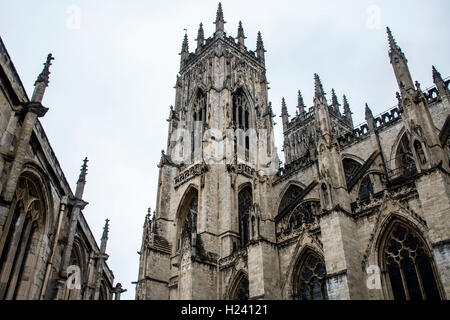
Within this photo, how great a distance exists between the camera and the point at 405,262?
13391mm

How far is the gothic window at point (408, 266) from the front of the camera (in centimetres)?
1277

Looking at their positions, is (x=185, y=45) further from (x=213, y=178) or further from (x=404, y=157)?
(x=404, y=157)

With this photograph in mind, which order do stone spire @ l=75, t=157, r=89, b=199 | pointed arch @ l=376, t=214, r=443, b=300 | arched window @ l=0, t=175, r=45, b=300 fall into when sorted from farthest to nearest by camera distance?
stone spire @ l=75, t=157, r=89, b=199
pointed arch @ l=376, t=214, r=443, b=300
arched window @ l=0, t=175, r=45, b=300

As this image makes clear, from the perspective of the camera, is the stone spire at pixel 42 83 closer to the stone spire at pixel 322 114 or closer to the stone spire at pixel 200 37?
the stone spire at pixel 322 114

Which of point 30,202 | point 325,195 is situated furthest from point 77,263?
point 325,195

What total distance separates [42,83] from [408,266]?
12.8m

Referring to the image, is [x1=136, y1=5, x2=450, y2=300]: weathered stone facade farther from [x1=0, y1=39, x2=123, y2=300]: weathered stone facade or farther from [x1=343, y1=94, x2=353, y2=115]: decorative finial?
[x1=0, y1=39, x2=123, y2=300]: weathered stone facade

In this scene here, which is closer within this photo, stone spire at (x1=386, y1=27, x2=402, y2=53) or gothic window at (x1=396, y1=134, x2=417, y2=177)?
stone spire at (x1=386, y1=27, x2=402, y2=53)

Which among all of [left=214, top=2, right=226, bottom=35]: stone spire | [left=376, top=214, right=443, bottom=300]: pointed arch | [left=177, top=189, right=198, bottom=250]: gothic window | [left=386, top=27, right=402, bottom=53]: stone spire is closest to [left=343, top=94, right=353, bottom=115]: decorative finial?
[left=214, top=2, right=226, bottom=35]: stone spire

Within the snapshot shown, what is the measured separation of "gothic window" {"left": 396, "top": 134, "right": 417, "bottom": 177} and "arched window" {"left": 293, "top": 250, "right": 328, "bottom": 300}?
6227 mm

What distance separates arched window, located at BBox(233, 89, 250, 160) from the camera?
29.6 meters

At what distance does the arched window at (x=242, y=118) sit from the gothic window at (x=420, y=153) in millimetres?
15766
